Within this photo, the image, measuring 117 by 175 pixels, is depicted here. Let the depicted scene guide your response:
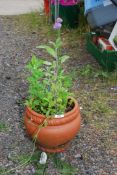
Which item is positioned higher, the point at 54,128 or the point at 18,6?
the point at 54,128

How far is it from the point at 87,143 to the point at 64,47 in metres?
2.46

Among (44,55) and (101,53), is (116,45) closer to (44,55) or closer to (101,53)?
(101,53)

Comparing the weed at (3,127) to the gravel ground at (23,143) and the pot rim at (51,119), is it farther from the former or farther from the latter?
the pot rim at (51,119)

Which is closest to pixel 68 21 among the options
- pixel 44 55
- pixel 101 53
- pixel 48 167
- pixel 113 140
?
pixel 44 55

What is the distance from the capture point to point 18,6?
8195 millimetres

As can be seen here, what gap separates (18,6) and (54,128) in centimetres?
535

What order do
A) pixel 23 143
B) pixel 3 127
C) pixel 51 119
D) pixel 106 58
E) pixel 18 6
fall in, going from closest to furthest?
pixel 51 119 < pixel 23 143 < pixel 3 127 < pixel 106 58 < pixel 18 6

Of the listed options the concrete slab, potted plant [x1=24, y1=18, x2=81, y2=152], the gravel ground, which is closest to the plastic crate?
the gravel ground

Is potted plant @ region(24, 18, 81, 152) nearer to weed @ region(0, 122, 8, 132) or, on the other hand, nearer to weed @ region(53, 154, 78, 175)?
weed @ region(53, 154, 78, 175)

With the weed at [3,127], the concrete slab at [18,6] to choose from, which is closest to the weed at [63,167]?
the weed at [3,127]

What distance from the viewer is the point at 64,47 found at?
5.85 metres

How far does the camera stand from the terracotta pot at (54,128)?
3.24 meters

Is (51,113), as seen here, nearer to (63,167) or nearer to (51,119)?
(51,119)

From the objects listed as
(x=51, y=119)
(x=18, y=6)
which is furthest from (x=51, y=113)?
(x=18, y=6)
